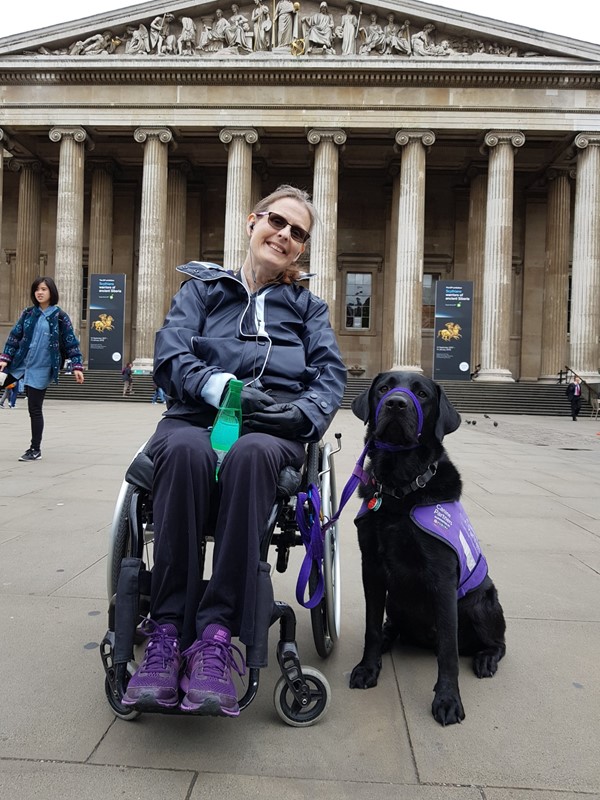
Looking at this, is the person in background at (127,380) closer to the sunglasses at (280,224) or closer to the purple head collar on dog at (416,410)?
the sunglasses at (280,224)

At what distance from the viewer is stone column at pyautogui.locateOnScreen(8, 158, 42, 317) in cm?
2953

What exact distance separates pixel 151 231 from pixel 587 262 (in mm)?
17240

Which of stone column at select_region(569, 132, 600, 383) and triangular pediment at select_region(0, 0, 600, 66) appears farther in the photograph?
triangular pediment at select_region(0, 0, 600, 66)

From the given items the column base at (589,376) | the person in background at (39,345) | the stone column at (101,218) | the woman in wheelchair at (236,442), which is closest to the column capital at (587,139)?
the column base at (589,376)

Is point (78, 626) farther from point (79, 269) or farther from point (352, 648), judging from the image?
point (79, 269)

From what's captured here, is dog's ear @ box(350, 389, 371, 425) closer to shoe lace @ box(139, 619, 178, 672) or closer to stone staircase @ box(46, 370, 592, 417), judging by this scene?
shoe lace @ box(139, 619, 178, 672)

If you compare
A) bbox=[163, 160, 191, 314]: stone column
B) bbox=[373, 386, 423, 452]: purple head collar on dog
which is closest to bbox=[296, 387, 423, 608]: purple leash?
bbox=[373, 386, 423, 452]: purple head collar on dog

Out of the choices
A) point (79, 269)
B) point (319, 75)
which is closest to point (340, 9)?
point (319, 75)

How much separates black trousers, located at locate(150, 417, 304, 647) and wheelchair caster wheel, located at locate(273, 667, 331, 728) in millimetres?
227

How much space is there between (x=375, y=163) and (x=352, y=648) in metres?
30.2

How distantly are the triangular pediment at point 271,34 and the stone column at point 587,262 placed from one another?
4.88m

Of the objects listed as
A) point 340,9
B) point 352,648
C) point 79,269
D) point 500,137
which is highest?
point 340,9

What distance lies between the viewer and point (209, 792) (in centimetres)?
174

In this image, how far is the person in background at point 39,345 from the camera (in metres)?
7.39
